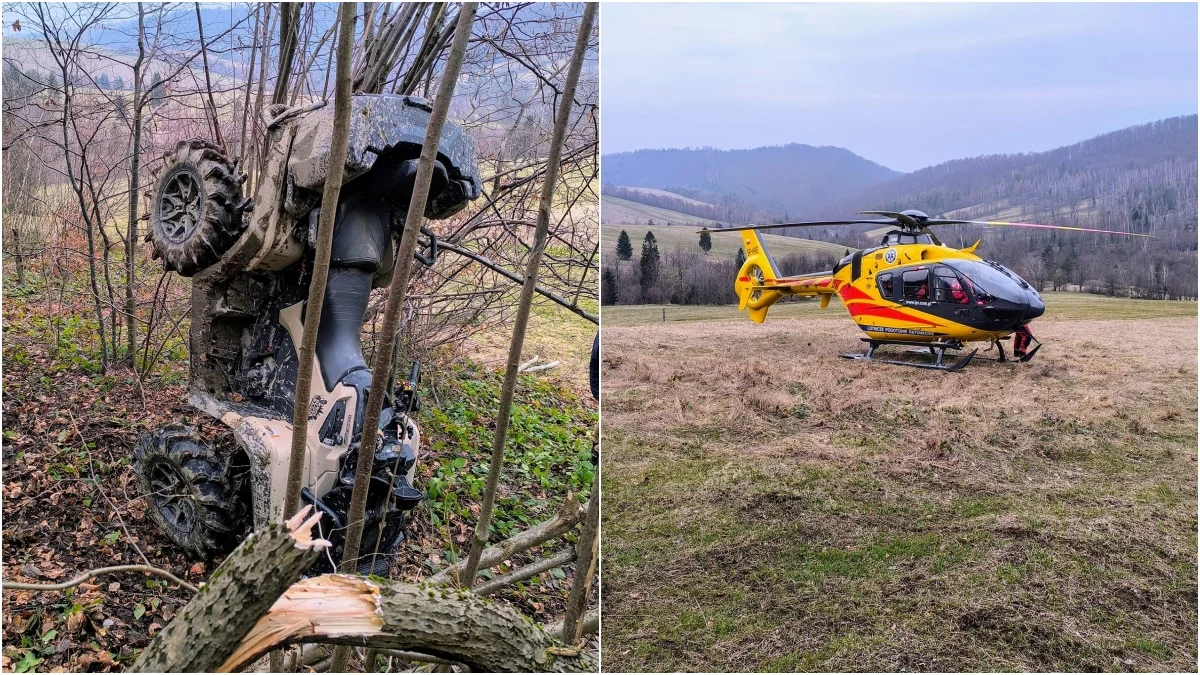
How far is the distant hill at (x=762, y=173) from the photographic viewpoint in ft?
10.7

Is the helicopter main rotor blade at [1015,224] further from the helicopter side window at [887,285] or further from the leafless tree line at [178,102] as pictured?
the leafless tree line at [178,102]

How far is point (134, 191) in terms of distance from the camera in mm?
3428

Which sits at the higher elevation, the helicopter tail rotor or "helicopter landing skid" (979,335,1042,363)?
the helicopter tail rotor

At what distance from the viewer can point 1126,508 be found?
3162 mm

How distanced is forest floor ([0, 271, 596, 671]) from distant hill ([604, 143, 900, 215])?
1.36m

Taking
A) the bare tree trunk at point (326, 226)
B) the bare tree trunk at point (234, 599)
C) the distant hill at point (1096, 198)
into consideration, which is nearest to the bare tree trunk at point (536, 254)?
the bare tree trunk at point (326, 226)

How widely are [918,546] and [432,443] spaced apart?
222cm

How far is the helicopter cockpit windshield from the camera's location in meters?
4.77

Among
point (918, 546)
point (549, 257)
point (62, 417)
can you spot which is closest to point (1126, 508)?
point (918, 546)

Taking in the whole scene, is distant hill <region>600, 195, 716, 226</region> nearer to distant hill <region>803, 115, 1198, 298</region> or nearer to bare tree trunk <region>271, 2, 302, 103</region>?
distant hill <region>803, 115, 1198, 298</region>

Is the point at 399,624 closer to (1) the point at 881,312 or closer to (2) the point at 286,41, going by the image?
(2) the point at 286,41

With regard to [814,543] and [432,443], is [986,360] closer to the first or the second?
[814,543]

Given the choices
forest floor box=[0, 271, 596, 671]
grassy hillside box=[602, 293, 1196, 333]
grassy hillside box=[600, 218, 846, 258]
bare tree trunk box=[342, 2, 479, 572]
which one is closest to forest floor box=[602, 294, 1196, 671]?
grassy hillside box=[602, 293, 1196, 333]

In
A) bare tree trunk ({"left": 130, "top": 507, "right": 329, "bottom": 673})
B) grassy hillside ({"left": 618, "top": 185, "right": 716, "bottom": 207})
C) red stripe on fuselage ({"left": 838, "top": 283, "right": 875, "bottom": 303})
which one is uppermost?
grassy hillside ({"left": 618, "top": 185, "right": 716, "bottom": 207})
